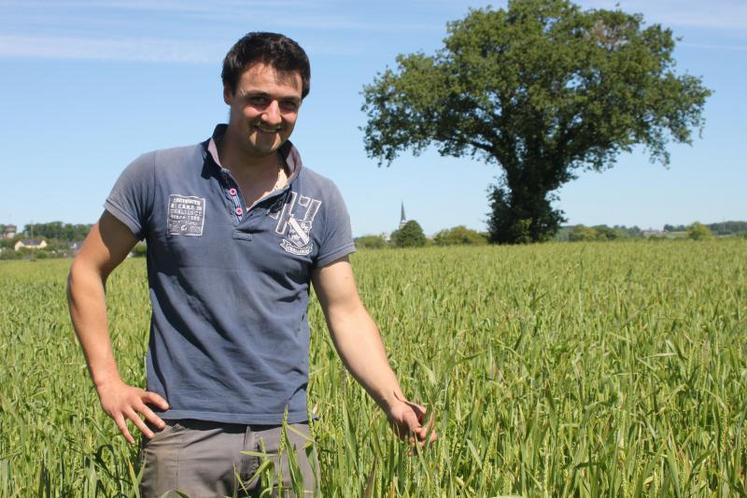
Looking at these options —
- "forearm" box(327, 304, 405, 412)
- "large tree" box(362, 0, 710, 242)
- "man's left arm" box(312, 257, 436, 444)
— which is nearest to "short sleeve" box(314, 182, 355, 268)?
"man's left arm" box(312, 257, 436, 444)

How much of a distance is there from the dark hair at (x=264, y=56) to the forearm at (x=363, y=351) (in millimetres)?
691

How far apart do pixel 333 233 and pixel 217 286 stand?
402 millimetres

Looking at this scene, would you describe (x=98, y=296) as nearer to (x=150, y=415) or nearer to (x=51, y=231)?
(x=150, y=415)

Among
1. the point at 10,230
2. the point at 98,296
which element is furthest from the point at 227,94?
the point at 10,230

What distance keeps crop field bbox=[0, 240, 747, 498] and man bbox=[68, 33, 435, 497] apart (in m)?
0.15

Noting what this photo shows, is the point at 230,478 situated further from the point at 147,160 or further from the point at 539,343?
the point at 539,343

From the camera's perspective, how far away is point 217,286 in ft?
7.56

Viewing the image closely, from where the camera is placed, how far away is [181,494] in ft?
7.37

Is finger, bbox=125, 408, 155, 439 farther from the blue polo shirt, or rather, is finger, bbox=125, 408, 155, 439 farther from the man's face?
the man's face

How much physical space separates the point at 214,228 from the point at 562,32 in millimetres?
39057

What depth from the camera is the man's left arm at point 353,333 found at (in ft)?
8.12

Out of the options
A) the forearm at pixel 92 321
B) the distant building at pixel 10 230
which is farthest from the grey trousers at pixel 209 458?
the distant building at pixel 10 230

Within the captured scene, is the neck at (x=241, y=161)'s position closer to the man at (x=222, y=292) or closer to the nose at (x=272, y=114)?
the man at (x=222, y=292)

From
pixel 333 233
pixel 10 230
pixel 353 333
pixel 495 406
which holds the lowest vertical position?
pixel 495 406
